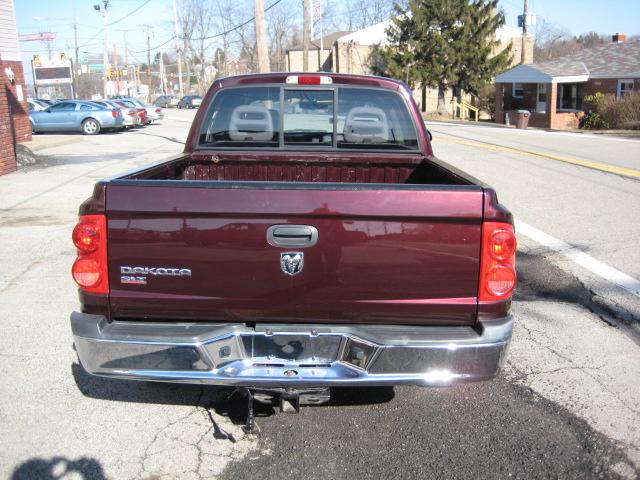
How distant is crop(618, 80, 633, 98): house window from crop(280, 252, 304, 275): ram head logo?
3445 cm

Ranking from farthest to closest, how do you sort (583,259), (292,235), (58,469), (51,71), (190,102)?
(51,71)
(190,102)
(583,259)
(58,469)
(292,235)

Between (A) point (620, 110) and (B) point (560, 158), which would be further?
(A) point (620, 110)

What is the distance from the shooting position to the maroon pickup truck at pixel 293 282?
113 inches

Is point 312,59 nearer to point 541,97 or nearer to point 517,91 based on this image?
point 517,91

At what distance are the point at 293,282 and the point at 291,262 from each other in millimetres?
97

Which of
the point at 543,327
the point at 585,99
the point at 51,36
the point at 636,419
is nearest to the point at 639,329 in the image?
the point at 543,327

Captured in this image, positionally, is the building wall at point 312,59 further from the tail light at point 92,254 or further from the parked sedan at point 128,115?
the tail light at point 92,254

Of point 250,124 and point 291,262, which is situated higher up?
point 250,124

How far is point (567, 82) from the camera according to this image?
3538 cm

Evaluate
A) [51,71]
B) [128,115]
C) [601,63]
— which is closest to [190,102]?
[51,71]

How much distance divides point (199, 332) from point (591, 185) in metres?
10.8

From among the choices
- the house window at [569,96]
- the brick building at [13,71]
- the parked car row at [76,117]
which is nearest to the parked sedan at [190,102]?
the parked car row at [76,117]

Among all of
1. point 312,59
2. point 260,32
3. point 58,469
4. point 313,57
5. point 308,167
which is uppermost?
point 313,57

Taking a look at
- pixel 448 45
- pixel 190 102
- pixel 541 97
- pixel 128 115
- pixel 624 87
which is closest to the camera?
pixel 128 115
